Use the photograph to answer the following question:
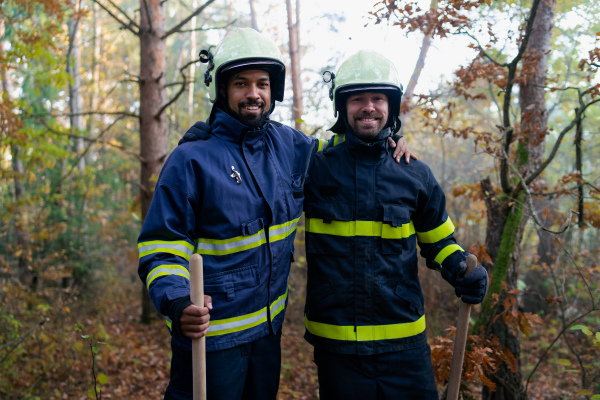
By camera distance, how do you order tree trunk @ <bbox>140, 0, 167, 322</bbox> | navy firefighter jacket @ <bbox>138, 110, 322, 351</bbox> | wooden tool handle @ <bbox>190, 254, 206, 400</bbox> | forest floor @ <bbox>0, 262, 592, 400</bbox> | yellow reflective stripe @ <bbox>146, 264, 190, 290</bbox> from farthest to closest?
tree trunk @ <bbox>140, 0, 167, 322</bbox>, forest floor @ <bbox>0, 262, 592, 400</bbox>, navy firefighter jacket @ <bbox>138, 110, 322, 351</bbox>, yellow reflective stripe @ <bbox>146, 264, 190, 290</bbox>, wooden tool handle @ <bbox>190, 254, 206, 400</bbox>

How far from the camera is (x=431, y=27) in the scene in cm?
365

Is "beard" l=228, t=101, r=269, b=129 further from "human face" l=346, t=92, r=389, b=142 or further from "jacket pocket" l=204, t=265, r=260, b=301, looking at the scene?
"jacket pocket" l=204, t=265, r=260, b=301

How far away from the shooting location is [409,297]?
266cm

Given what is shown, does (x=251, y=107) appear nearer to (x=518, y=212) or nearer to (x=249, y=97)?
(x=249, y=97)

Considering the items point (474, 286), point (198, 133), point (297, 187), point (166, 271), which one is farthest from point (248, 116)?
point (474, 286)

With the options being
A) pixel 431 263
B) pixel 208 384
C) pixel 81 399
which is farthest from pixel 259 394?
pixel 81 399

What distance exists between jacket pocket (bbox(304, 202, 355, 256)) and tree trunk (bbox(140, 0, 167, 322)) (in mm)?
3750

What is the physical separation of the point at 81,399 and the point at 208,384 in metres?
3.15

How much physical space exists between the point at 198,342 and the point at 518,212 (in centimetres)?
319

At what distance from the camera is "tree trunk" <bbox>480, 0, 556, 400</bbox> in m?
3.81

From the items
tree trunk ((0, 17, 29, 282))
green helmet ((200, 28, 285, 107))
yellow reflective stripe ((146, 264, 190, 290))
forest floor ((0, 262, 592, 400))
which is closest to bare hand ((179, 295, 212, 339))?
yellow reflective stripe ((146, 264, 190, 290))

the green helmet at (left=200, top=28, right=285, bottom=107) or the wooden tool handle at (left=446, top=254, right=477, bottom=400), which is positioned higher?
the green helmet at (left=200, top=28, right=285, bottom=107)

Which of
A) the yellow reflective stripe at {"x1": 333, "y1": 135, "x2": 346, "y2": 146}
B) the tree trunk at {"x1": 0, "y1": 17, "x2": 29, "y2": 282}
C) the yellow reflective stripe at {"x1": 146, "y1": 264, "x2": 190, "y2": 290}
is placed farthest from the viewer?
the tree trunk at {"x1": 0, "y1": 17, "x2": 29, "y2": 282}

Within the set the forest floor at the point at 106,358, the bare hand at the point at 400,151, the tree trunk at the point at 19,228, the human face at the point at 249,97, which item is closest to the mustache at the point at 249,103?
the human face at the point at 249,97
